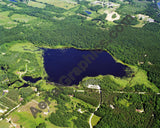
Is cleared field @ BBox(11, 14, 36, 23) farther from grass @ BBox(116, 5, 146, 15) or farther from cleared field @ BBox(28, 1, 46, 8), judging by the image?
grass @ BBox(116, 5, 146, 15)

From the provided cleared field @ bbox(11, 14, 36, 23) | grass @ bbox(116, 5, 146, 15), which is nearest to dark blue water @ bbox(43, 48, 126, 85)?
cleared field @ bbox(11, 14, 36, 23)

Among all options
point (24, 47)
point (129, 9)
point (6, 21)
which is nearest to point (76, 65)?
point (24, 47)

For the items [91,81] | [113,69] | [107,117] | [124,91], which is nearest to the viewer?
[107,117]

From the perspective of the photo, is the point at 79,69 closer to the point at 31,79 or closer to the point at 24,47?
the point at 31,79

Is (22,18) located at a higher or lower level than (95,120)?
higher

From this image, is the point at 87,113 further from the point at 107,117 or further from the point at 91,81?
the point at 91,81

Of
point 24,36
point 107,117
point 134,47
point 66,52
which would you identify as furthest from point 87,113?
point 24,36

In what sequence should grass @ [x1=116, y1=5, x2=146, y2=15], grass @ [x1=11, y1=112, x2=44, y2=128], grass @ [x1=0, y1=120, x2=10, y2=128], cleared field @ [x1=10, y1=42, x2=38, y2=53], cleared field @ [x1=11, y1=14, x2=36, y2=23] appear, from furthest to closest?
grass @ [x1=116, y1=5, x2=146, y2=15] < cleared field @ [x1=11, y1=14, x2=36, y2=23] < cleared field @ [x1=10, y1=42, x2=38, y2=53] < grass @ [x1=11, y1=112, x2=44, y2=128] < grass @ [x1=0, y1=120, x2=10, y2=128]
